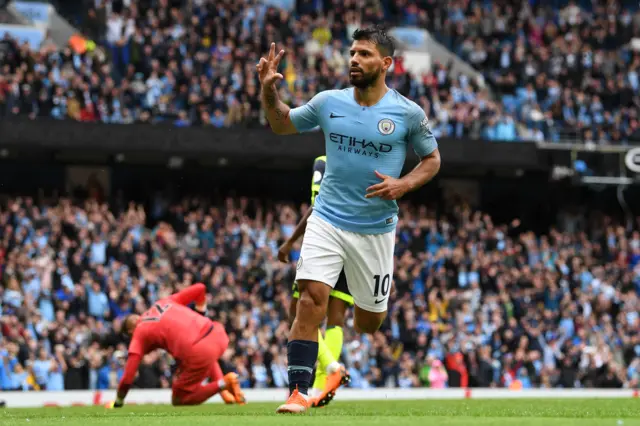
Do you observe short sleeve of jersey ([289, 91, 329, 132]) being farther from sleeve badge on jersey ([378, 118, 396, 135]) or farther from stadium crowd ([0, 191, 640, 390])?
stadium crowd ([0, 191, 640, 390])

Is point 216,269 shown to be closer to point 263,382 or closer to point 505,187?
point 263,382

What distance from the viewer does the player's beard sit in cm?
907

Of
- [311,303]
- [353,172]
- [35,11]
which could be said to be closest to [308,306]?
[311,303]

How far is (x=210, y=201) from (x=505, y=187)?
8664 millimetres

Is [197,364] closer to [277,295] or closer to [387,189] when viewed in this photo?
[387,189]

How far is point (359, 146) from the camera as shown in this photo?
908 centimetres

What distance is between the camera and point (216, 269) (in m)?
24.6

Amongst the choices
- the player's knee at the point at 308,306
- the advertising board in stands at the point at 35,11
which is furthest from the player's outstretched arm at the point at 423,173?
the advertising board in stands at the point at 35,11

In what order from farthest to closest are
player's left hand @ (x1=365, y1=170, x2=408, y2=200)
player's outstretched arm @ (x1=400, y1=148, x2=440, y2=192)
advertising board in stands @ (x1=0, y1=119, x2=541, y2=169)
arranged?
advertising board in stands @ (x1=0, y1=119, x2=541, y2=169) → player's outstretched arm @ (x1=400, y1=148, x2=440, y2=192) → player's left hand @ (x1=365, y1=170, x2=408, y2=200)

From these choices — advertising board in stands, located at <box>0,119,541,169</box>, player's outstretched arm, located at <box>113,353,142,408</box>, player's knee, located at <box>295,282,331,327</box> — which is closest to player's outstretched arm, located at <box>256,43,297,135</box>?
player's knee, located at <box>295,282,331,327</box>

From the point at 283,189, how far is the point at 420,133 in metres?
22.4

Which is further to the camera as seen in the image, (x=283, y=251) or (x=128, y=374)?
(x=128, y=374)

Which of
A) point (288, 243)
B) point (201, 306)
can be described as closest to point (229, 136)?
point (201, 306)

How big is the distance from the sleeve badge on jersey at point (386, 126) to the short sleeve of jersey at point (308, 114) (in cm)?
51
